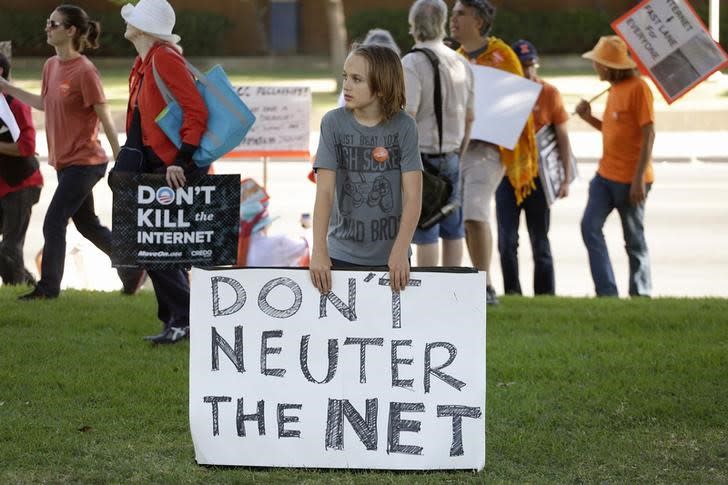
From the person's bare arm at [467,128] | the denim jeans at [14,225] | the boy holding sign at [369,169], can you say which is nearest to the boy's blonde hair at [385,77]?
the boy holding sign at [369,169]

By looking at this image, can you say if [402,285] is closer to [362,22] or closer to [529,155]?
[529,155]

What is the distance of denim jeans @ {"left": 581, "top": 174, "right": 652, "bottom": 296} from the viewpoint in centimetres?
949

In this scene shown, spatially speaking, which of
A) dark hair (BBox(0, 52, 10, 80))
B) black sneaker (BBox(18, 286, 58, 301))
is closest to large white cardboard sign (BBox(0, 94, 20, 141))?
dark hair (BBox(0, 52, 10, 80))

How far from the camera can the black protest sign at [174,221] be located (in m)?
6.79

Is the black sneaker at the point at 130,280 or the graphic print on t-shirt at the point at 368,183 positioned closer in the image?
the graphic print on t-shirt at the point at 368,183

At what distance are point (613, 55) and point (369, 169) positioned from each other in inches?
180

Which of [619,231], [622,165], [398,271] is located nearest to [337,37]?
[619,231]

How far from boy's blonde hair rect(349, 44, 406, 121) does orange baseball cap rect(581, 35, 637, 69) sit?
436 cm

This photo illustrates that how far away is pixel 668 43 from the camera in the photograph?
909 centimetres

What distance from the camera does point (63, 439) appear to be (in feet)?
17.9

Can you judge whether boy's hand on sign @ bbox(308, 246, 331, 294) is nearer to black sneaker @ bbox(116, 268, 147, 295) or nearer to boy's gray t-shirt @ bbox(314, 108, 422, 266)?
boy's gray t-shirt @ bbox(314, 108, 422, 266)

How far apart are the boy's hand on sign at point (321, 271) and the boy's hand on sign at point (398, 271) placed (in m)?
0.23

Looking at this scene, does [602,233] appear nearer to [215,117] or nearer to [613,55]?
[613,55]

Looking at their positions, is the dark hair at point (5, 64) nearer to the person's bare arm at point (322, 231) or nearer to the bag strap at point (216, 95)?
the bag strap at point (216, 95)
